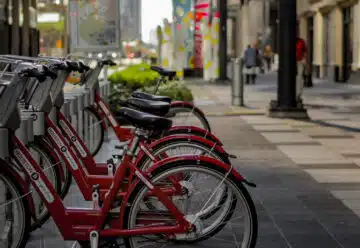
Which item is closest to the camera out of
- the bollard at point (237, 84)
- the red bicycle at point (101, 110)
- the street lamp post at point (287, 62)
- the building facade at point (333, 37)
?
the red bicycle at point (101, 110)

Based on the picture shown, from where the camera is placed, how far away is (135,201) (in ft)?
17.6

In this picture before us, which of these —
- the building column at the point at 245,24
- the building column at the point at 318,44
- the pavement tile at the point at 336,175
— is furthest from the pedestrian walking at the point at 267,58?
the pavement tile at the point at 336,175

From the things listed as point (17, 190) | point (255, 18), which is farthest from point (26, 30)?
point (255, 18)

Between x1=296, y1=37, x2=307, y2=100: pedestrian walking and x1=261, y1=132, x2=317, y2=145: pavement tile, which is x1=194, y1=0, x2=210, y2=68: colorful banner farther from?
x1=261, y1=132, x2=317, y2=145: pavement tile

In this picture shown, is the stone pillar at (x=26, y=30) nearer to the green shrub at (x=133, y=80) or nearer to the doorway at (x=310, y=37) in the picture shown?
the green shrub at (x=133, y=80)

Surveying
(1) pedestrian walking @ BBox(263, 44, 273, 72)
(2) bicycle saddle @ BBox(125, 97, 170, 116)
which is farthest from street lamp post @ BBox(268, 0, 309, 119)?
(1) pedestrian walking @ BBox(263, 44, 273, 72)

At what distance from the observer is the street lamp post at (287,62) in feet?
59.6

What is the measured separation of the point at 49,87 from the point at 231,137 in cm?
807

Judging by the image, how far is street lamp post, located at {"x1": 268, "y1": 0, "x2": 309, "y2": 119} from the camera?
59.6 feet

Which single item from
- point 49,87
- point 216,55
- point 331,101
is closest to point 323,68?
point 216,55

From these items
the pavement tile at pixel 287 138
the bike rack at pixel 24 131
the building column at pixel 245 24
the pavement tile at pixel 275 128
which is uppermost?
the building column at pixel 245 24

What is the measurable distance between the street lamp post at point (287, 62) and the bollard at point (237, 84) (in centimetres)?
269

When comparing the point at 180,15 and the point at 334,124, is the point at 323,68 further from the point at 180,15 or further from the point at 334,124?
the point at 334,124

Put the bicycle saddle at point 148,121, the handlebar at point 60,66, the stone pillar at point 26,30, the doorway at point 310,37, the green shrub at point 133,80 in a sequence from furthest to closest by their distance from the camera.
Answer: the doorway at point 310,37, the green shrub at point 133,80, the stone pillar at point 26,30, the handlebar at point 60,66, the bicycle saddle at point 148,121
